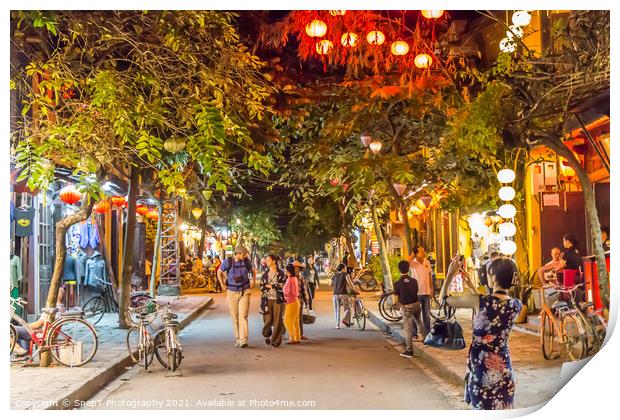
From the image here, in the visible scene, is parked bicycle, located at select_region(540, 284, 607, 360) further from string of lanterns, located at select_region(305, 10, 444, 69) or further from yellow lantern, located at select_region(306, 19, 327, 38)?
yellow lantern, located at select_region(306, 19, 327, 38)

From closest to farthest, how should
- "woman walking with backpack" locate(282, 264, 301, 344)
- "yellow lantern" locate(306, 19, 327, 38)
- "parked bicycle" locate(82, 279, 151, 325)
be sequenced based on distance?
"yellow lantern" locate(306, 19, 327, 38) < "woman walking with backpack" locate(282, 264, 301, 344) < "parked bicycle" locate(82, 279, 151, 325)

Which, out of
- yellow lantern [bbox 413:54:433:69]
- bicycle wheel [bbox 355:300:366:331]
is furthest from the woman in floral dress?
bicycle wheel [bbox 355:300:366:331]

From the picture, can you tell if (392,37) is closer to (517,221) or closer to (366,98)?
(366,98)

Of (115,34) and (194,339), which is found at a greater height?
(115,34)

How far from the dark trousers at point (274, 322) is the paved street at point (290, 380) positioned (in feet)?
0.88

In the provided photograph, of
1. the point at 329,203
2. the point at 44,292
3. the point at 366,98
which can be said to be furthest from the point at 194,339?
the point at 329,203

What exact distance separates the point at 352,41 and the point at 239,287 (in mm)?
5447

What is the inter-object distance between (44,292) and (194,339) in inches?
203

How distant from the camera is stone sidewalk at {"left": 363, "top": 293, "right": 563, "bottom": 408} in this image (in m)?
9.70

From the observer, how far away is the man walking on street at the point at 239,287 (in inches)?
622

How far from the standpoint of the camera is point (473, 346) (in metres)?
7.41

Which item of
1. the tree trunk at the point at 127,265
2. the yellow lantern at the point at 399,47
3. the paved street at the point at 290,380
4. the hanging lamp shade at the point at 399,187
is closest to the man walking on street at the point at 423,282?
the paved street at the point at 290,380

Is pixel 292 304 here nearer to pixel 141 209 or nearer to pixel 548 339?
pixel 548 339

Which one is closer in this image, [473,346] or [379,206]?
[473,346]
